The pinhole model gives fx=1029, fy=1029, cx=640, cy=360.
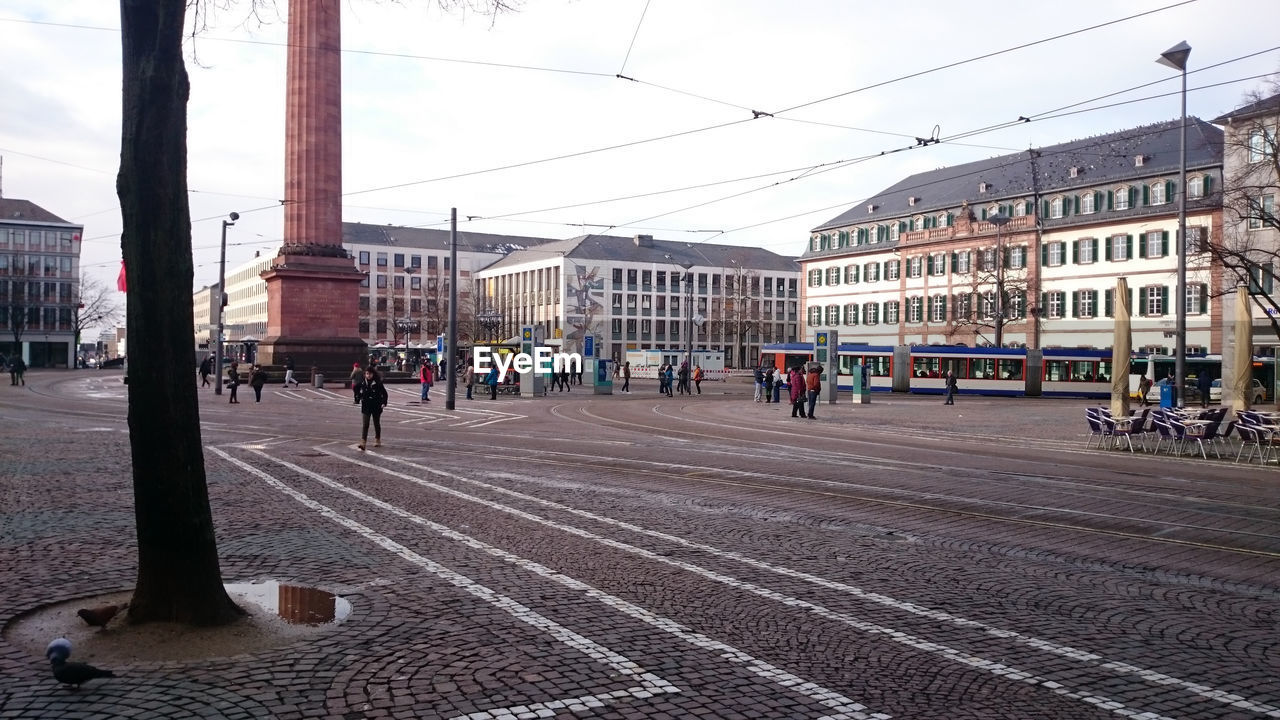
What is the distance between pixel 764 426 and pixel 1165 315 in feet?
137

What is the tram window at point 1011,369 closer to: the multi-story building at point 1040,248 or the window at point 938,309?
the multi-story building at point 1040,248

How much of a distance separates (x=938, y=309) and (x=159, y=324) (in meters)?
72.2

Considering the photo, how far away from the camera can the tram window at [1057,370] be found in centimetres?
5441

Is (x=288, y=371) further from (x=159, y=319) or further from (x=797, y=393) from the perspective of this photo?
(x=159, y=319)

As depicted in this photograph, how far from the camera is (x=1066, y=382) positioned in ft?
178

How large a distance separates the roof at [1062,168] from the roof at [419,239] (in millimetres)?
59989

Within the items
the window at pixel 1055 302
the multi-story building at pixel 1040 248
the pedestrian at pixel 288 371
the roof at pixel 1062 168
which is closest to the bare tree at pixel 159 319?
the pedestrian at pixel 288 371

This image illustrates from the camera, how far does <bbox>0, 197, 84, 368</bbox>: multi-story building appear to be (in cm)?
10412

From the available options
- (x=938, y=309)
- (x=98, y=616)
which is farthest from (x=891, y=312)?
(x=98, y=616)

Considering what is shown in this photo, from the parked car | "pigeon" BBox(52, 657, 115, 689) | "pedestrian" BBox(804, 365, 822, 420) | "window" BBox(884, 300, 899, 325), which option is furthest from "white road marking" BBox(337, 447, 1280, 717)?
"window" BBox(884, 300, 899, 325)

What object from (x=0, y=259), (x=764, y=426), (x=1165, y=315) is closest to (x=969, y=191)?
(x=1165, y=315)

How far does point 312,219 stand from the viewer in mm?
45188

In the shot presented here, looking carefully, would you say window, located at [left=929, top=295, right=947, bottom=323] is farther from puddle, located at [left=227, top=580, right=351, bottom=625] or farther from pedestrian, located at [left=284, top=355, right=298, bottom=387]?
puddle, located at [left=227, top=580, right=351, bottom=625]

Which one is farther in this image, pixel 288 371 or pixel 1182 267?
pixel 288 371
